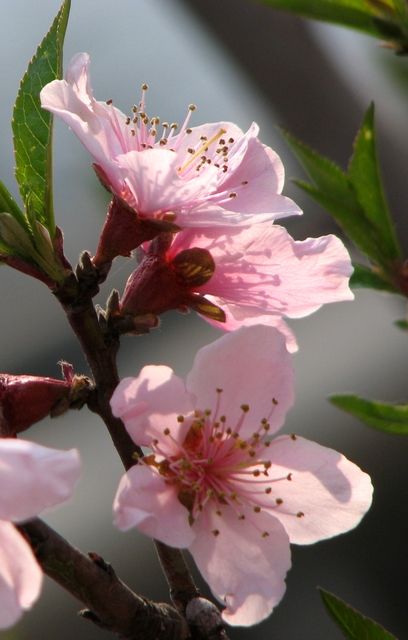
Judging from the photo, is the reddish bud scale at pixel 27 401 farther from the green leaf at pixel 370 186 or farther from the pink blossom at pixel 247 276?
the green leaf at pixel 370 186

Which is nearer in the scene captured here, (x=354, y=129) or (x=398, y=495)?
(x=354, y=129)

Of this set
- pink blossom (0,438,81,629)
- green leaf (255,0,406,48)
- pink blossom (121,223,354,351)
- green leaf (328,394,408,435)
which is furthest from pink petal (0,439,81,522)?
green leaf (255,0,406,48)

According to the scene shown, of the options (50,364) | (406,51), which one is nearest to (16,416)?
(406,51)

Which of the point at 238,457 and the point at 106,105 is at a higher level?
the point at 106,105

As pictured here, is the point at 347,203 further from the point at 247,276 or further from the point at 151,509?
the point at 151,509

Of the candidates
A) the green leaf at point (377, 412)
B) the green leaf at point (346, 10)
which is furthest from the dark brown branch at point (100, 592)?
the green leaf at point (346, 10)

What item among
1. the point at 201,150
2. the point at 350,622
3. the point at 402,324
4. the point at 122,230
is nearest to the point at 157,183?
the point at 122,230

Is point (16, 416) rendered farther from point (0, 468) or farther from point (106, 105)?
point (106, 105)
